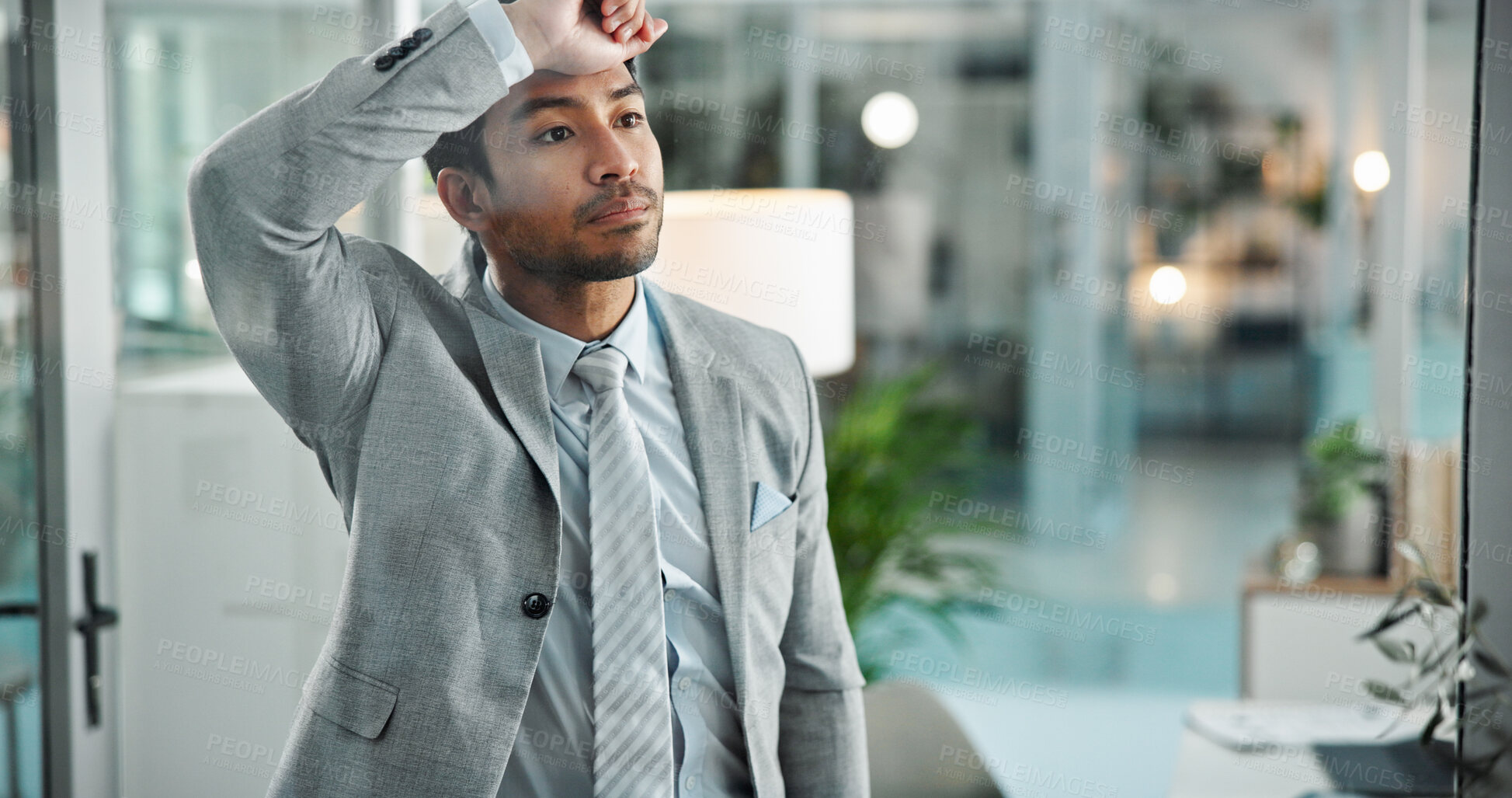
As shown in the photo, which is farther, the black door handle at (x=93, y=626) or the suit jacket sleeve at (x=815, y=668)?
the black door handle at (x=93, y=626)

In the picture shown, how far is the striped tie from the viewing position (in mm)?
921

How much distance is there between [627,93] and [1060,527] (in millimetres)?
2794

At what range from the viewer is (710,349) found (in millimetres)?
1047

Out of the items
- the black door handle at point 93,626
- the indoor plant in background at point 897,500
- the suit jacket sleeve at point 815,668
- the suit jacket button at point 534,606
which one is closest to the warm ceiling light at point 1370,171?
the indoor plant in background at point 897,500

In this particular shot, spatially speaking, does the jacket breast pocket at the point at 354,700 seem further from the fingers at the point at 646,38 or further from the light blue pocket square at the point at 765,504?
the fingers at the point at 646,38

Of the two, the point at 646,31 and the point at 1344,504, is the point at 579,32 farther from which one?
the point at 1344,504

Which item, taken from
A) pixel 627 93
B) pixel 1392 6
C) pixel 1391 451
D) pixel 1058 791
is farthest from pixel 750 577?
pixel 1391 451

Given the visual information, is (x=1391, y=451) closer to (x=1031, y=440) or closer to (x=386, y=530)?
(x=1031, y=440)

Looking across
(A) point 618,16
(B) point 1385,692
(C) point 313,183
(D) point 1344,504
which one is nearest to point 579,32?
(A) point 618,16

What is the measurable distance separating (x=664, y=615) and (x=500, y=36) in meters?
0.50

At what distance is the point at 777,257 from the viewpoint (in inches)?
62.5

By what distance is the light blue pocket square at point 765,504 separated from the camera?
1.00m

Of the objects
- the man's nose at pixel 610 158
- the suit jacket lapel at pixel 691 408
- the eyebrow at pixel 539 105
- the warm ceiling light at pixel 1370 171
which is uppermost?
the warm ceiling light at pixel 1370 171

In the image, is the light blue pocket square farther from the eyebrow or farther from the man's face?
the eyebrow
